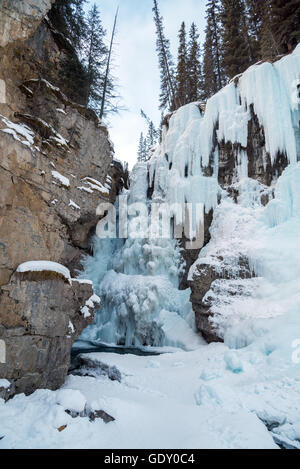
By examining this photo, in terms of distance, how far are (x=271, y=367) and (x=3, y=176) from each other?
24.7 ft

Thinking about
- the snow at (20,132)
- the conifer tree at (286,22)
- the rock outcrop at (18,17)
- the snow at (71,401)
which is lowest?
the snow at (71,401)

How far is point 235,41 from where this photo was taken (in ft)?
52.4

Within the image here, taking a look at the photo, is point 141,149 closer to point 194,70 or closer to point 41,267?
point 194,70

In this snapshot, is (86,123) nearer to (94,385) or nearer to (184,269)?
(184,269)

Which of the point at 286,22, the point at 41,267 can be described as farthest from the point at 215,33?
the point at 41,267

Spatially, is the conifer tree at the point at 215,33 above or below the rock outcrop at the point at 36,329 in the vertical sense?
above

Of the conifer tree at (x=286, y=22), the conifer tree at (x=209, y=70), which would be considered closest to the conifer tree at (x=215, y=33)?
the conifer tree at (x=209, y=70)

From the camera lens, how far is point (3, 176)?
5293 mm

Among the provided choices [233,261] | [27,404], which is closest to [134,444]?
[27,404]

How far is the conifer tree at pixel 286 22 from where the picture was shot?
494 inches

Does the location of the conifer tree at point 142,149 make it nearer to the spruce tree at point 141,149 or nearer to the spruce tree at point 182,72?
the spruce tree at point 141,149

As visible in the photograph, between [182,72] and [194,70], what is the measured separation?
1015 millimetres

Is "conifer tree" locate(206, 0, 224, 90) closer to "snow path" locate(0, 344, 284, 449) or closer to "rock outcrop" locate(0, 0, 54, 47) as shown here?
"rock outcrop" locate(0, 0, 54, 47)

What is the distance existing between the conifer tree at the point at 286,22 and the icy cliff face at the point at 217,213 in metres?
4.31
